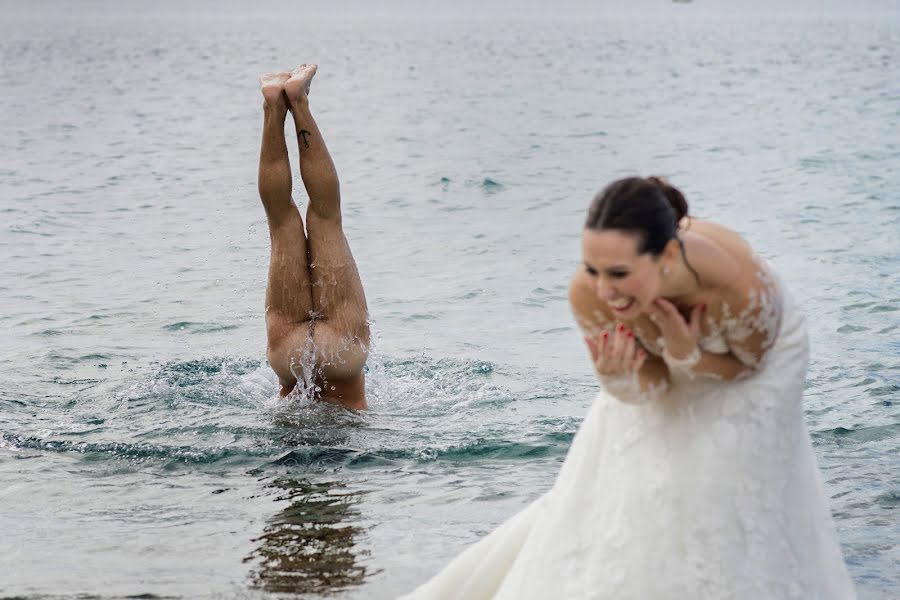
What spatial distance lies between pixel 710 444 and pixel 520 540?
96 cm

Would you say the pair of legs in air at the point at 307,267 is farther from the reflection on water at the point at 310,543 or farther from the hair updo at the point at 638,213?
the hair updo at the point at 638,213

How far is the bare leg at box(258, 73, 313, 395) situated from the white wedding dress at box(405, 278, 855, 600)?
355 centimetres

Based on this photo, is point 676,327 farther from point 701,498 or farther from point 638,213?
point 701,498

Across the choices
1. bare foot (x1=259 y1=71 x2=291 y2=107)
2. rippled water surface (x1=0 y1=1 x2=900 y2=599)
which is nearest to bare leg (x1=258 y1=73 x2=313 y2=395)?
bare foot (x1=259 y1=71 x2=291 y2=107)

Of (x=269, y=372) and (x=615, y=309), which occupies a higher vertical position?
(x=615, y=309)

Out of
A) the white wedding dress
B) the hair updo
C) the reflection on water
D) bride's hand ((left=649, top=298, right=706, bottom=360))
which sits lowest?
the reflection on water

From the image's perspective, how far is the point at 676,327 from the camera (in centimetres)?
398

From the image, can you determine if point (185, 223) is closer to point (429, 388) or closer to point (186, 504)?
point (429, 388)

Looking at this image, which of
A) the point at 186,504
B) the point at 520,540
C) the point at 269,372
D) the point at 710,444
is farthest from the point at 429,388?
the point at 710,444

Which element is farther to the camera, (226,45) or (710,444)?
(226,45)

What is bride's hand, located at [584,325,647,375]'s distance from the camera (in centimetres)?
404

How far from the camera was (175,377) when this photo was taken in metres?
9.38

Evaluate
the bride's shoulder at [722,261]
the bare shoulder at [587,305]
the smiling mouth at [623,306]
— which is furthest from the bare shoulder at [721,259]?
the bare shoulder at [587,305]

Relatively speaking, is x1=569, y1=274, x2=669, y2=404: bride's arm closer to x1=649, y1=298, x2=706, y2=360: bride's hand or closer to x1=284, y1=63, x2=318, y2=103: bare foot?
x1=649, y1=298, x2=706, y2=360: bride's hand
